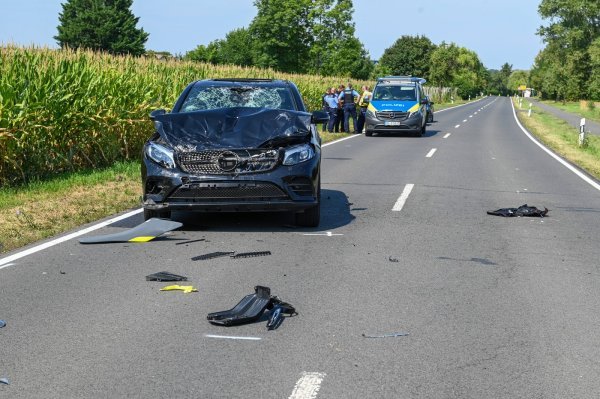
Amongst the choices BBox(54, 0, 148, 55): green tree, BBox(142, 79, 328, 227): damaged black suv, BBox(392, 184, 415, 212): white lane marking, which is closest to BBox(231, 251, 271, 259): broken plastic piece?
BBox(142, 79, 328, 227): damaged black suv

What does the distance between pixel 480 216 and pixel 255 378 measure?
6.60 meters

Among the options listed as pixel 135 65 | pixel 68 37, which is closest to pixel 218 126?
pixel 135 65

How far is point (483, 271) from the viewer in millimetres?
6699

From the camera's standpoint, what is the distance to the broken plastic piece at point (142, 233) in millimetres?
7851

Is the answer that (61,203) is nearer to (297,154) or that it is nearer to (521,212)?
(297,154)

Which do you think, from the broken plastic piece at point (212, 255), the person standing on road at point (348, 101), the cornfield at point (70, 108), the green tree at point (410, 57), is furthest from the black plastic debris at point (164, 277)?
the green tree at point (410, 57)

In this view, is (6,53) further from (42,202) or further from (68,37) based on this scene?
(68,37)

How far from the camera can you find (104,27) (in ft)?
280

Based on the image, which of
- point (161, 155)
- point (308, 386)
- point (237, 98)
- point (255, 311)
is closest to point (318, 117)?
point (237, 98)

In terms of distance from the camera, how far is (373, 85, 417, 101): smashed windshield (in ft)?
94.4

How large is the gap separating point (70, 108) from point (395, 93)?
18.0 metres

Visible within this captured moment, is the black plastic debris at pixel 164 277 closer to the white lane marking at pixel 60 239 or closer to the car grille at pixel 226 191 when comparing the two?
the white lane marking at pixel 60 239

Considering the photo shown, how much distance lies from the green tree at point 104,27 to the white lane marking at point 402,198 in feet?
247

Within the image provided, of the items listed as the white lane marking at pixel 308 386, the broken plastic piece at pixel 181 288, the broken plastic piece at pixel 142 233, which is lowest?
the broken plastic piece at pixel 142 233
